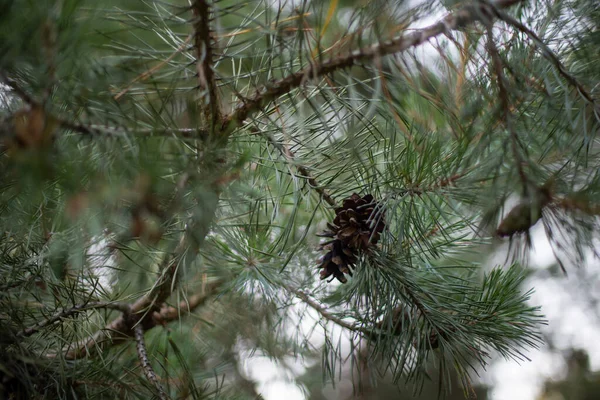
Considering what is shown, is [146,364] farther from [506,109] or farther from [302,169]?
[506,109]

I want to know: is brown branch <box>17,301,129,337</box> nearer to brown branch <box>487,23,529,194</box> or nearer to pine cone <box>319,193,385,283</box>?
pine cone <box>319,193,385,283</box>

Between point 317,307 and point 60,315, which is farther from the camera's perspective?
point 317,307

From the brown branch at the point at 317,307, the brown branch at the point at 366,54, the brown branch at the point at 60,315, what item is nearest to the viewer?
the brown branch at the point at 366,54

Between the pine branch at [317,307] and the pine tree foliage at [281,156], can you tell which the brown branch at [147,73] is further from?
the pine branch at [317,307]

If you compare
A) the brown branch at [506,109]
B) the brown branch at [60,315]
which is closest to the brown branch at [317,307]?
the brown branch at [60,315]

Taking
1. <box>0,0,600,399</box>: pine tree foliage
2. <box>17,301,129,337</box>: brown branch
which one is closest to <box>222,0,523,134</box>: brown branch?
<box>0,0,600,399</box>: pine tree foliage

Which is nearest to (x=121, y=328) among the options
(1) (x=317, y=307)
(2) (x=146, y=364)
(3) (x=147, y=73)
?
(2) (x=146, y=364)

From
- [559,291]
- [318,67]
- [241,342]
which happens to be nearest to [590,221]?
[318,67]

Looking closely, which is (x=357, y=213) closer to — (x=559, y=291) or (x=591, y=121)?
(x=591, y=121)
